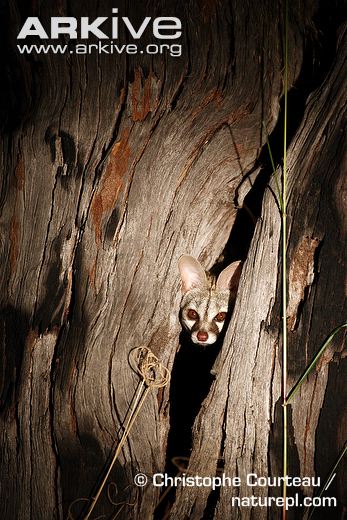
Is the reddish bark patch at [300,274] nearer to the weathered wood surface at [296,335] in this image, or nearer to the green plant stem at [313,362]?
the weathered wood surface at [296,335]

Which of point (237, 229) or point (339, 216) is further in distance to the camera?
point (237, 229)

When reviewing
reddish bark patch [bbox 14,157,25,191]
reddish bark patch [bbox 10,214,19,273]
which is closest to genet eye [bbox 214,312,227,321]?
reddish bark patch [bbox 10,214,19,273]

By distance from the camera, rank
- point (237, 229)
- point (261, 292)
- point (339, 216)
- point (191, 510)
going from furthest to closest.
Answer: point (237, 229)
point (191, 510)
point (261, 292)
point (339, 216)

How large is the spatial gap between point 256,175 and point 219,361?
970 mm

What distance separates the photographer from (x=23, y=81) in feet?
8.59

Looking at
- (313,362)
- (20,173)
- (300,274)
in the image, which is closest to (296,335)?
(313,362)

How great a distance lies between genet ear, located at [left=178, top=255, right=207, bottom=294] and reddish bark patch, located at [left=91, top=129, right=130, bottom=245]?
0.45 metres

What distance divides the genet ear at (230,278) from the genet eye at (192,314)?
0.25 meters

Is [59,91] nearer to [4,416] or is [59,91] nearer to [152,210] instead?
[152,210]

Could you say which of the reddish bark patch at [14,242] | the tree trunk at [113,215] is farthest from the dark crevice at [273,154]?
the reddish bark patch at [14,242]

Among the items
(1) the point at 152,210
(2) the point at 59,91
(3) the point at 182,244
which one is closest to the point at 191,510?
(3) the point at 182,244

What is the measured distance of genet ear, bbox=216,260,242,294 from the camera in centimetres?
285

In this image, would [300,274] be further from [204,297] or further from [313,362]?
[204,297]

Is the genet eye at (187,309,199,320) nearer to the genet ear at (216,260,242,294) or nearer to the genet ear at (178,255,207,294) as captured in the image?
the genet ear at (178,255,207,294)
